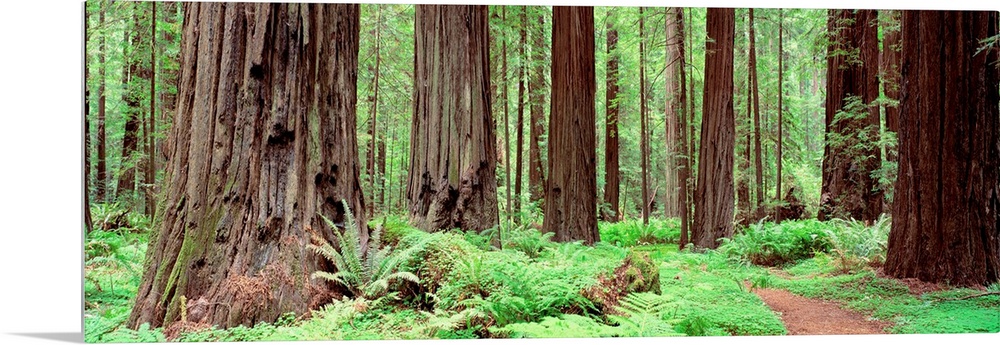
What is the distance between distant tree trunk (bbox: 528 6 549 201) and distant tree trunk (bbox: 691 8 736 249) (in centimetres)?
273

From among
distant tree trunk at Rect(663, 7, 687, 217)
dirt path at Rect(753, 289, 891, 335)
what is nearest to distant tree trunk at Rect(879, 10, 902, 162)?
distant tree trunk at Rect(663, 7, 687, 217)

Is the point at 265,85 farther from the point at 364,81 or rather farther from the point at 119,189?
the point at 364,81

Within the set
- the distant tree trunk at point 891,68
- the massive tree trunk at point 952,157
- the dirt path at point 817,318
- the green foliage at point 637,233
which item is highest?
the distant tree trunk at point 891,68

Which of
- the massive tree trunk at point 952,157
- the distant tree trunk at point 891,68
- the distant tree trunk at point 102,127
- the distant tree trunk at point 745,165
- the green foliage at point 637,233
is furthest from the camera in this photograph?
the distant tree trunk at point 745,165

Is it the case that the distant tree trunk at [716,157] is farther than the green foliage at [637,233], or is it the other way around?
the green foliage at [637,233]

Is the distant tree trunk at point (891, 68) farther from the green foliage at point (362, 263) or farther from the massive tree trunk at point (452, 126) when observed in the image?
the green foliage at point (362, 263)

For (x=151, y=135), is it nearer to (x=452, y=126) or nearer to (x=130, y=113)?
(x=130, y=113)

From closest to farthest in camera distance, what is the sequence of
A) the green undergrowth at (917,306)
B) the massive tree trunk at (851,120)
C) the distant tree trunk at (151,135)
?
the green undergrowth at (917,306), the distant tree trunk at (151,135), the massive tree trunk at (851,120)

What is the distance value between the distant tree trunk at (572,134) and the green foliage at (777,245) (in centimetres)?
158

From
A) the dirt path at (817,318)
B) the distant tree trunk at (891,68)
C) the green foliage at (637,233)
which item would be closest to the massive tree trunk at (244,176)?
the dirt path at (817,318)

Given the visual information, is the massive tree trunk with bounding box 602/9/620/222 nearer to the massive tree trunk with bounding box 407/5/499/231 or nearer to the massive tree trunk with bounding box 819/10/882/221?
the massive tree trunk with bounding box 819/10/882/221

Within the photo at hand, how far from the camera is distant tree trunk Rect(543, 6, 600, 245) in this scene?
23.8 ft

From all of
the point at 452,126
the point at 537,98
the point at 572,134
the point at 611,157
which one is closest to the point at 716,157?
the point at 572,134

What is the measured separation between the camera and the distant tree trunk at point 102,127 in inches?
210
